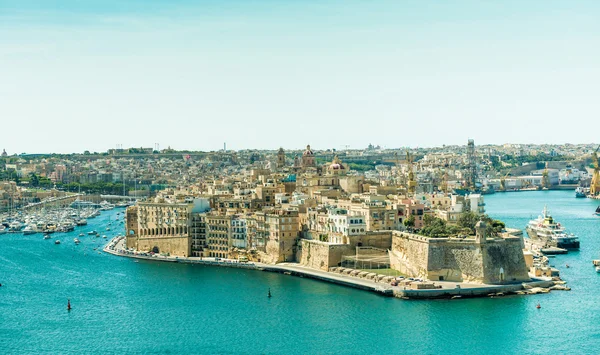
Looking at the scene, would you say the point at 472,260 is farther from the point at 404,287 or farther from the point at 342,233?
the point at 342,233

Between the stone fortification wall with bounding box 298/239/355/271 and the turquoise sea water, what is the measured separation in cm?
131

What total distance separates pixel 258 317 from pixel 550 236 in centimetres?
1906

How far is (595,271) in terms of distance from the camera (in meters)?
35.0

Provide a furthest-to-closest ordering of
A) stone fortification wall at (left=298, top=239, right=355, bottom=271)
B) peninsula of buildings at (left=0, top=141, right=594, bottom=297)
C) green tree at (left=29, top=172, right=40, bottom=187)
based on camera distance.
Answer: green tree at (left=29, top=172, right=40, bottom=187), stone fortification wall at (left=298, top=239, right=355, bottom=271), peninsula of buildings at (left=0, top=141, right=594, bottom=297)

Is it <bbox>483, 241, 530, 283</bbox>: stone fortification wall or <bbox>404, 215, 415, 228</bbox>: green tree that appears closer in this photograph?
<bbox>483, 241, 530, 283</bbox>: stone fortification wall

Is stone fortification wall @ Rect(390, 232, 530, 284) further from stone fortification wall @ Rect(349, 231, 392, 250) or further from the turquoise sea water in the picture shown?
stone fortification wall @ Rect(349, 231, 392, 250)

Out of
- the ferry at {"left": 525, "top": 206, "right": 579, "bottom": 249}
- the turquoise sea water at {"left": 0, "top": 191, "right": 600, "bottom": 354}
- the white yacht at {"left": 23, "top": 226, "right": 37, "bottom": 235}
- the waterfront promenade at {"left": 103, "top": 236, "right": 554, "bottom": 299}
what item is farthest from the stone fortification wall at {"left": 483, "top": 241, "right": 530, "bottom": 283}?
the white yacht at {"left": 23, "top": 226, "right": 37, "bottom": 235}

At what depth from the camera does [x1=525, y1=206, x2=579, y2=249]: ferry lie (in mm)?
41875

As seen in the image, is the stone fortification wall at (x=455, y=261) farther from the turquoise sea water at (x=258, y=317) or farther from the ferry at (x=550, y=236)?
the ferry at (x=550, y=236)

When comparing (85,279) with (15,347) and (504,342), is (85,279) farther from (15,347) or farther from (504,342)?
(504,342)

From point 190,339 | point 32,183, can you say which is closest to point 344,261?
point 190,339

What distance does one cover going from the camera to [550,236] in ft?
139

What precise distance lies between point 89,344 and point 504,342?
458 inches

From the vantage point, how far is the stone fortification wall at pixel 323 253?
34750 millimetres
